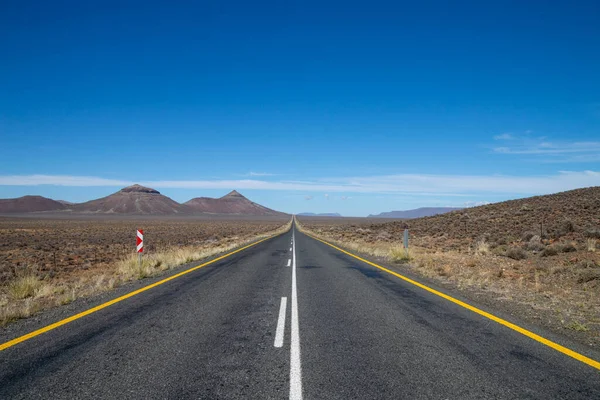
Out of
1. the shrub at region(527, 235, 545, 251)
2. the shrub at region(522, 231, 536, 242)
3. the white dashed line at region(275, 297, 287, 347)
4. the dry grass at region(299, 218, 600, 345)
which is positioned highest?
the shrub at region(522, 231, 536, 242)

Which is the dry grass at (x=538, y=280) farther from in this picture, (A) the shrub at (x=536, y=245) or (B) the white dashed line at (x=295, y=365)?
(B) the white dashed line at (x=295, y=365)

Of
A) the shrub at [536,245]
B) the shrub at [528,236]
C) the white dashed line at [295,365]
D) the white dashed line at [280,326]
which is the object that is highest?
the shrub at [528,236]

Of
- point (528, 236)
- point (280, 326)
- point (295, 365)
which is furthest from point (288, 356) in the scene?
point (528, 236)

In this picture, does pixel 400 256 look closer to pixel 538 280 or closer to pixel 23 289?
pixel 538 280

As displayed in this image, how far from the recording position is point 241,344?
4.86m

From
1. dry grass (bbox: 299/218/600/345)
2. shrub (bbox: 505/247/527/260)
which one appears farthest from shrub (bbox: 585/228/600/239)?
shrub (bbox: 505/247/527/260)

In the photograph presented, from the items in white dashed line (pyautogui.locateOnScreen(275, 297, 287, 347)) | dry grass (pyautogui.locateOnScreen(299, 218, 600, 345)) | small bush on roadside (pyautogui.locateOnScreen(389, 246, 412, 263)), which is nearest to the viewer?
white dashed line (pyautogui.locateOnScreen(275, 297, 287, 347))

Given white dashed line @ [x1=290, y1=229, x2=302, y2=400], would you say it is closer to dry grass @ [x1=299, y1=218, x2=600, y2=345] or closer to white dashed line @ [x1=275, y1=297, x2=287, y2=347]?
white dashed line @ [x1=275, y1=297, x2=287, y2=347]

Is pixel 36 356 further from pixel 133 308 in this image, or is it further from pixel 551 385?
pixel 551 385

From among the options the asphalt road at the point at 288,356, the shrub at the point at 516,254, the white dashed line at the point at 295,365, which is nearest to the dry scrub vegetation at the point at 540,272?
the shrub at the point at 516,254

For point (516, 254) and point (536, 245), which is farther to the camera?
point (536, 245)

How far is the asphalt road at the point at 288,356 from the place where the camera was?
3.52 metres

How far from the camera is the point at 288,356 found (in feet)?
14.4

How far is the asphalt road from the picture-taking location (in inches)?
139
